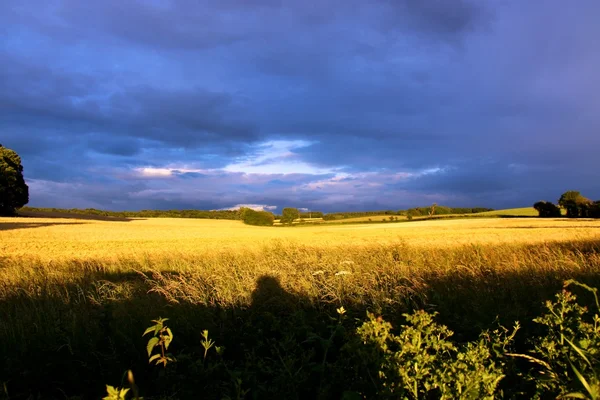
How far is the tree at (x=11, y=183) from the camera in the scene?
63.4 metres

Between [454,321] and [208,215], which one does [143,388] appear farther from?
[208,215]

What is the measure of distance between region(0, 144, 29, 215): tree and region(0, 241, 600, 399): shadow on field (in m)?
71.0

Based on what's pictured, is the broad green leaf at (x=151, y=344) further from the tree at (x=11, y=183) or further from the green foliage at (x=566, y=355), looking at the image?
the tree at (x=11, y=183)

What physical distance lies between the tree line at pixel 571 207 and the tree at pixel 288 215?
177ft

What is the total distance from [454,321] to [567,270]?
5.11 meters

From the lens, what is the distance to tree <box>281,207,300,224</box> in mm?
86875

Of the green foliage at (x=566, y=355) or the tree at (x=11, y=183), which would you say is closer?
the green foliage at (x=566, y=355)

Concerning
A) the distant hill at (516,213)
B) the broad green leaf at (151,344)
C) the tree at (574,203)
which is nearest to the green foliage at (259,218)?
the distant hill at (516,213)

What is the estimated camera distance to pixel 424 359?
8.31 ft

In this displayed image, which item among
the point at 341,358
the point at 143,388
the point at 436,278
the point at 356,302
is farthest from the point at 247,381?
the point at 436,278

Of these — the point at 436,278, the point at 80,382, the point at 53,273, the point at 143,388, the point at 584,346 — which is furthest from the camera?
the point at 53,273

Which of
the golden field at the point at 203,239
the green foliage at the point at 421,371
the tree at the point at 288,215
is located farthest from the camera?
the tree at the point at 288,215

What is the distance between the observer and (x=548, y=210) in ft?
258

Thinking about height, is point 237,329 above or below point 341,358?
below
